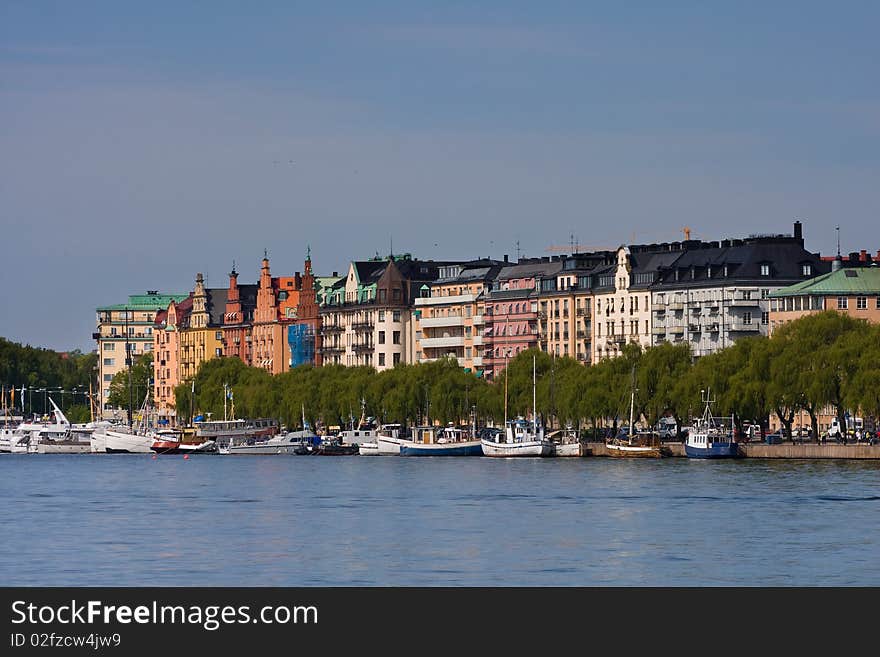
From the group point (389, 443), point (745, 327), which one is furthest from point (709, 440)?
point (389, 443)

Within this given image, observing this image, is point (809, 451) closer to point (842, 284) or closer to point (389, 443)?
point (842, 284)

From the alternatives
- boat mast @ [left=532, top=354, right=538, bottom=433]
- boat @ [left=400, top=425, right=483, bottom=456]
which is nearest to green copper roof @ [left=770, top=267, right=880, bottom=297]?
boat mast @ [left=532, top=354, right=538, bottom=433]

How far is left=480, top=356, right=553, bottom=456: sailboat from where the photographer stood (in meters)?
169

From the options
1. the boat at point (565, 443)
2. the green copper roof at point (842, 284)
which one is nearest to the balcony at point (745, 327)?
the green copper roof at point (842, 284)

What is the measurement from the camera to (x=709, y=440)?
152 m

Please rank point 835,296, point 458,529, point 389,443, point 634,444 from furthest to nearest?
point 389,443 < point 835,296 < point 634,444 < point 458,529

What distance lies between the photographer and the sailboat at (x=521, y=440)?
169m

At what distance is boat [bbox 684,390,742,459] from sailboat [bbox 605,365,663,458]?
8.93 ft

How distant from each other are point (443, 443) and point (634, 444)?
1106 inches

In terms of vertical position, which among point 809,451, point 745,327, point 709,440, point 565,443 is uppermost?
point 745,327

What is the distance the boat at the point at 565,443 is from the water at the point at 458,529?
115ft
